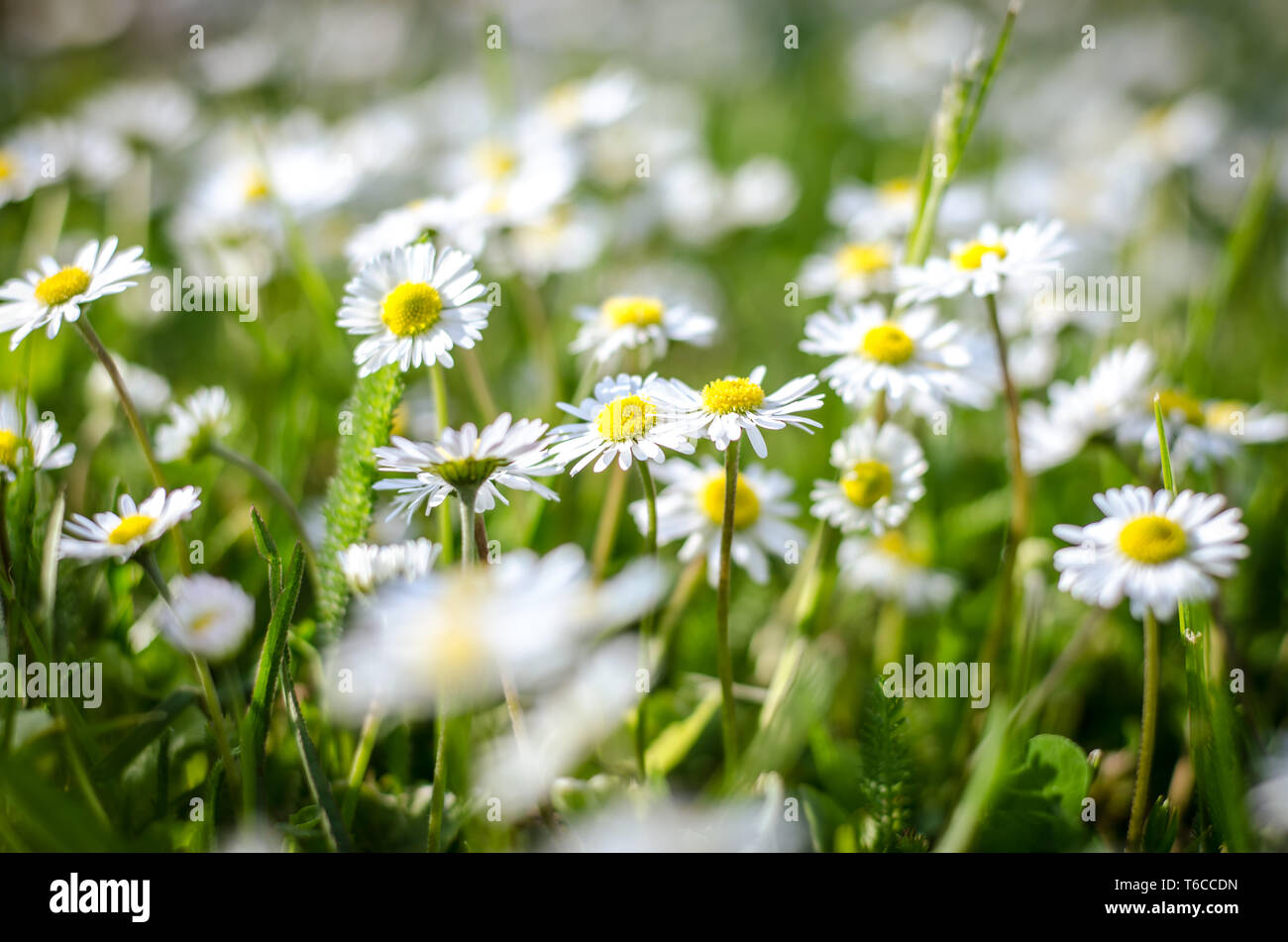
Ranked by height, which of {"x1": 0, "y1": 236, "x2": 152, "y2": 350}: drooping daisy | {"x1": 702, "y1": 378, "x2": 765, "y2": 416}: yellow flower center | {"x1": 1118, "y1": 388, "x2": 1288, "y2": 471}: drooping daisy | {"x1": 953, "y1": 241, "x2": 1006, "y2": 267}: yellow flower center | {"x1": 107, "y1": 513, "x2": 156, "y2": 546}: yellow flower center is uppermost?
{"x1": 953, "y1": 241, "x2": 1006, "y2": 267}: yellow flower center

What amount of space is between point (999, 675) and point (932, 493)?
0.76ft

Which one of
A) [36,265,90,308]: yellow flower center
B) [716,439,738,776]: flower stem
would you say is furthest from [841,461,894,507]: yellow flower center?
[36,265,90,308]: yellow flower center

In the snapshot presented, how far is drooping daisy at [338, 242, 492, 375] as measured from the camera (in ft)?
1.92

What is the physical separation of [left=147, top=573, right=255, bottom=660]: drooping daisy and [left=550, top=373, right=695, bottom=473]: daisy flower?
0.64 feet

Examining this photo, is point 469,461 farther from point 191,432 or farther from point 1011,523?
point 1011,523

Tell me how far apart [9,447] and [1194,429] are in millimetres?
828

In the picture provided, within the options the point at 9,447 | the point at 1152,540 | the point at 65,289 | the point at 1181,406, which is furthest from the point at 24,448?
the point at 1181,406

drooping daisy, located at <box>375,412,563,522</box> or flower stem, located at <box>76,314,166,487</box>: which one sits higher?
flower stem, located at <box>76,314,166,487</box>

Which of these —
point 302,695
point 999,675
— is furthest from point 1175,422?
point 302,695

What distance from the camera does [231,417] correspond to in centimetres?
94

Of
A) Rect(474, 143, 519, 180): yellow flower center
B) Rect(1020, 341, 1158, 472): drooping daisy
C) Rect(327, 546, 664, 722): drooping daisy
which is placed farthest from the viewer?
Rect(474, 143, 519, 180): yellow flower center

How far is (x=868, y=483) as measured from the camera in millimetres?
658

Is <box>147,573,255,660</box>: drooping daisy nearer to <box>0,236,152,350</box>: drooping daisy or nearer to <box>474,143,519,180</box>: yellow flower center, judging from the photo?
<box>0,236,152,350</box>: drooping daisy
